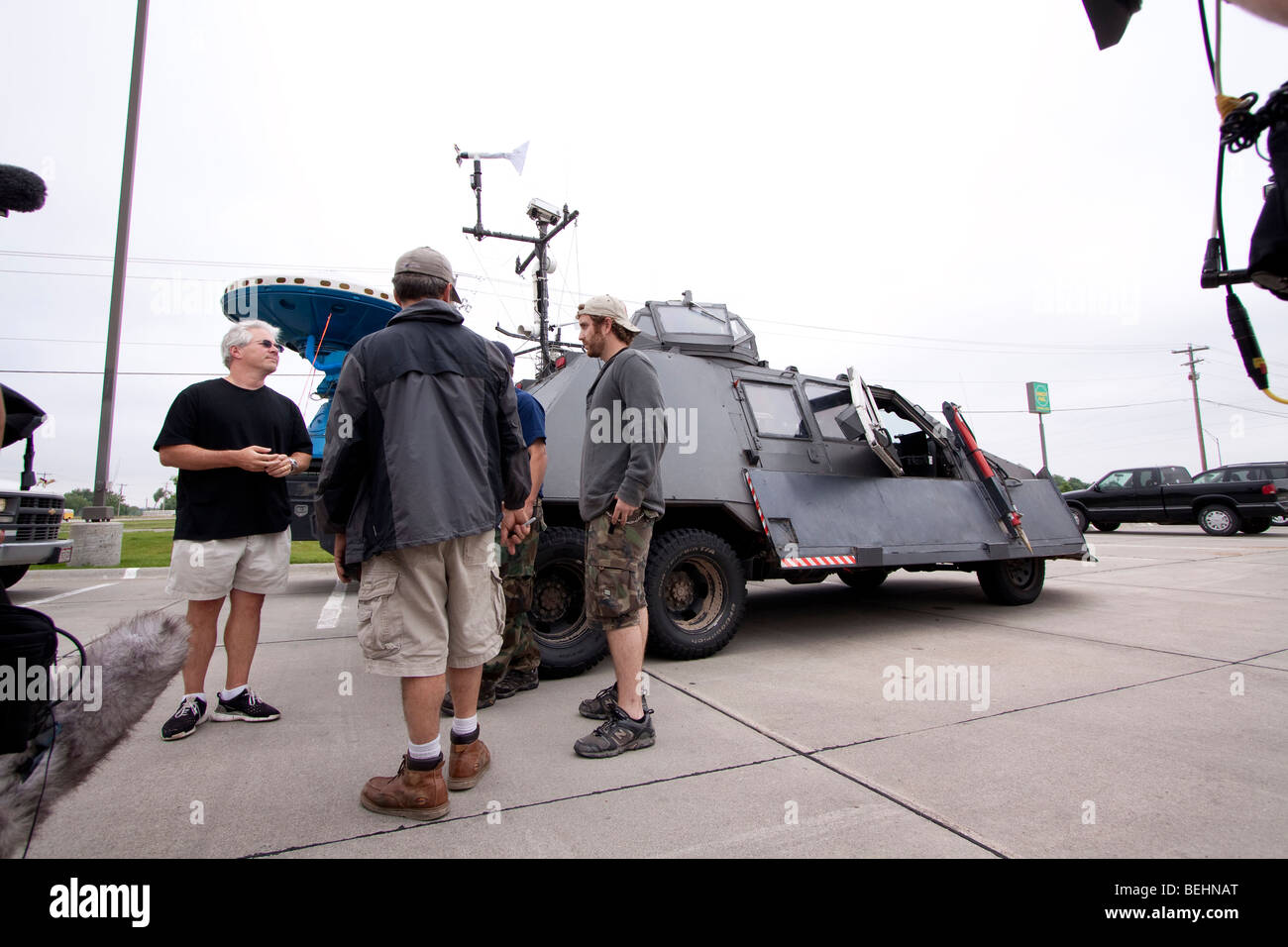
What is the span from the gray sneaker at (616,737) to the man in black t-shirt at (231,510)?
146cm

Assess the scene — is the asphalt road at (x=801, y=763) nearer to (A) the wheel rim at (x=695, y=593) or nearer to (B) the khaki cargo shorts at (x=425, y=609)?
(A) the wheel rim at (x=695, y=593)

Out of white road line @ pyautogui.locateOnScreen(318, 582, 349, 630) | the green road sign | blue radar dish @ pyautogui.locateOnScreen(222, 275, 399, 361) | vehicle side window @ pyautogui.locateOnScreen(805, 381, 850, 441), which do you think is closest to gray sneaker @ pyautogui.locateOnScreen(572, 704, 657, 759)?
vehicle side window @ pyautogui.locateOnScreen(805, 381, 850, 441)

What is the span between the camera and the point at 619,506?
254cm

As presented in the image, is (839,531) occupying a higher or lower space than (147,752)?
higher

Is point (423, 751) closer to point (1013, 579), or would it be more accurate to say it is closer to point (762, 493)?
point (762, 493)

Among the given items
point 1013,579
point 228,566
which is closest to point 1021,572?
point 1013,579

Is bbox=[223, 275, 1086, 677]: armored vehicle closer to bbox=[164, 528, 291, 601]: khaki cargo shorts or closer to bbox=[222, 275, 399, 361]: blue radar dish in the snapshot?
bbox=[164, 528, 291, 601]: khaki cargo shorts

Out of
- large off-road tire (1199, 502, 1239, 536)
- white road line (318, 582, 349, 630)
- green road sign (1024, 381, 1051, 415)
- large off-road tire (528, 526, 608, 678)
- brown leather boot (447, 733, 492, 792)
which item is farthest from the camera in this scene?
green road sign (1024, 381, 1051, 415)

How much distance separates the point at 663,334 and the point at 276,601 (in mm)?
4774

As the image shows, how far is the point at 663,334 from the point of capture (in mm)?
4871

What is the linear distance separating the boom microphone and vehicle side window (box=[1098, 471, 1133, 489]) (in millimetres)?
18294

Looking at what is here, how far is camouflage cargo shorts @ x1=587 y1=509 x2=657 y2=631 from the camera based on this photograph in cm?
255
